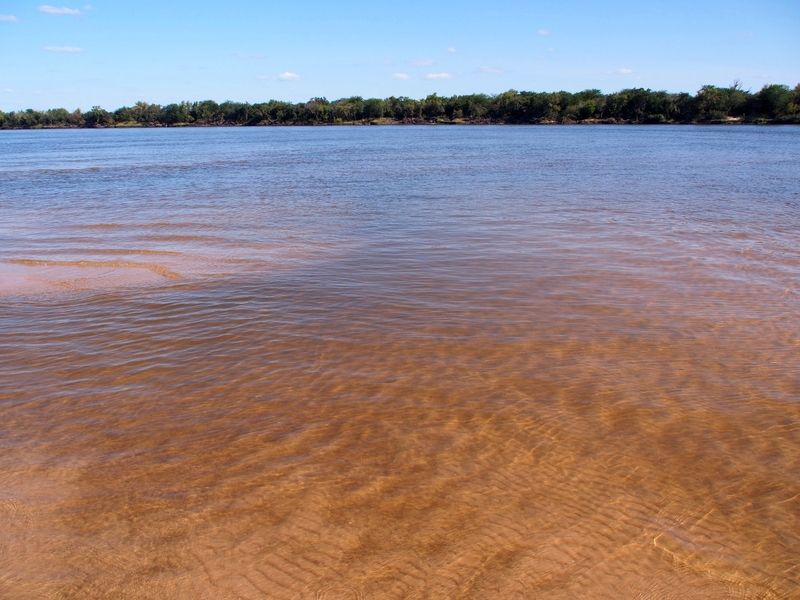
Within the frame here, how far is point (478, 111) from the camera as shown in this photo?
114688 mm

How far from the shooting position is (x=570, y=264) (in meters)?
8.88

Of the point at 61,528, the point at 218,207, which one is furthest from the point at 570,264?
the point at 218,207

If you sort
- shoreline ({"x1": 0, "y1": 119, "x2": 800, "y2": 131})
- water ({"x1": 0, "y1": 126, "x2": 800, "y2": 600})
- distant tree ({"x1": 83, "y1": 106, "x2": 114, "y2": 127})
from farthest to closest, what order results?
distant tree ({"x1": 83, "y1": 106, "x2": 114, "y2": 127}) → shoreline ({"x1": 0, "y1": 119, "x2": 800, "y2": 131}) → water ({"x1": 0, "y1": 126, "x2": 800, "y2": 600})

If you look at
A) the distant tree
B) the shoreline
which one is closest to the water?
the shoreline

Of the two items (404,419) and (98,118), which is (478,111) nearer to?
(98,118)

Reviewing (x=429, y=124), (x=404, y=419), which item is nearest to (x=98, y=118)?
(x=429, y=124)

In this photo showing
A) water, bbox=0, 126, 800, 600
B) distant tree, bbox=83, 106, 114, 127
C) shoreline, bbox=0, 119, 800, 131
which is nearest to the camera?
water, bbox=0, 126, 800, 600

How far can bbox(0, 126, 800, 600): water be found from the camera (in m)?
3.05

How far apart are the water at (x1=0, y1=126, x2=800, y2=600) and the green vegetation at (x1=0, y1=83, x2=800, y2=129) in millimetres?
92196

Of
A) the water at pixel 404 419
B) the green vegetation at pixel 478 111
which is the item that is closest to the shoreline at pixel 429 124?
the green vegetation at pixel 478 111

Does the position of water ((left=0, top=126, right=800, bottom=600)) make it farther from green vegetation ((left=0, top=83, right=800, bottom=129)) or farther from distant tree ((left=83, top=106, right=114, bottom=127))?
distant tree ((left=83, top=106, right=114, bottom=127))

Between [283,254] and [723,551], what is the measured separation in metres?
8.15

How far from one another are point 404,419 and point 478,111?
117 metres

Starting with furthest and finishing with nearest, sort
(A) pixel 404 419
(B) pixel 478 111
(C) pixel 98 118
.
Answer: (C) pixel 98 118 → (B) pixel 478 111 → (A) pixel 404 419
